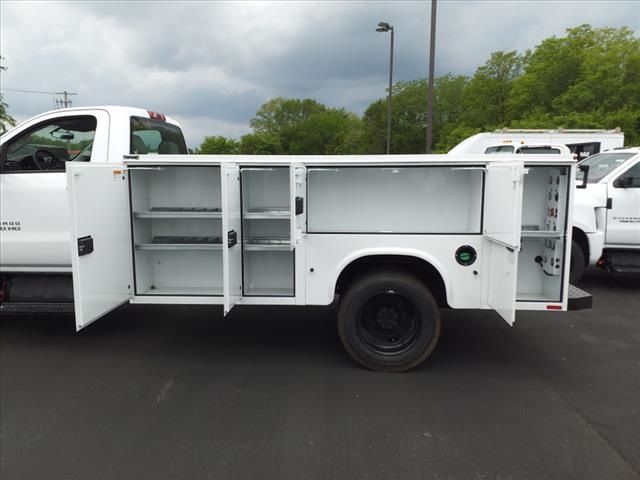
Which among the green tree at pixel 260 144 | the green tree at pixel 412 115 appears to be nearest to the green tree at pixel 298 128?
the green tree at pixel 260 144

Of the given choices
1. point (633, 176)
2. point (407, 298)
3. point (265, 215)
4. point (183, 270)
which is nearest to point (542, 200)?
point (407, 298)

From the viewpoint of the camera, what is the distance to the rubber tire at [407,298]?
3.98 m

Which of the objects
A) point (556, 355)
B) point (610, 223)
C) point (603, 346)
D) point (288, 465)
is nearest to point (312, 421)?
point (288, 465)

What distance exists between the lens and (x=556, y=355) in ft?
15.3

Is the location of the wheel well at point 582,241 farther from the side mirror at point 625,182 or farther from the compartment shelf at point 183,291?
the compartment shelf at point 183,291

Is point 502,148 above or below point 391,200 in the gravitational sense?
above

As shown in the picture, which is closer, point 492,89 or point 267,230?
point 267,230

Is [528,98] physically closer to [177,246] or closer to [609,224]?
[609,224]

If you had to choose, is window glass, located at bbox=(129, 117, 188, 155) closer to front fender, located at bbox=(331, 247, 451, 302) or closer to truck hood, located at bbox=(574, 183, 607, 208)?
front fender, located at bbox=(331, 247, 451, 302)

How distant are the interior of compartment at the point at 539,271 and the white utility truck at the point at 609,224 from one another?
273 cm

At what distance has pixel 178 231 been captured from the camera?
189 inches

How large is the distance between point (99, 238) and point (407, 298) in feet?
8.77

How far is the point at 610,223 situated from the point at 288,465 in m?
6.14

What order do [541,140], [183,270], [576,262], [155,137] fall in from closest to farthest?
1. [183,270]
2. [155,137]
3. [576,262]
4. [541,140]
